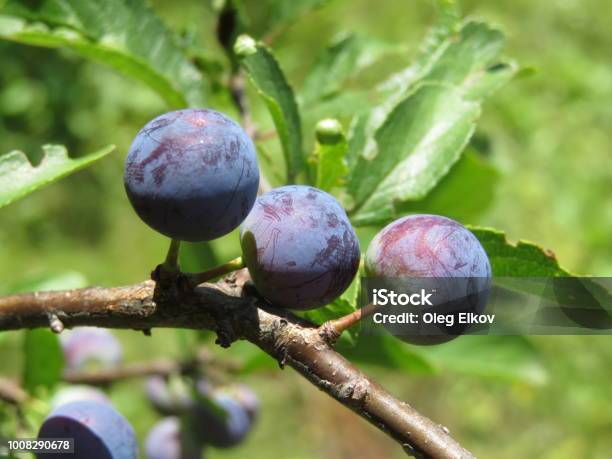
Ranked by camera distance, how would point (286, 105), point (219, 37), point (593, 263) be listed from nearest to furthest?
point (286, 105)
point (219, 37)
point (593, 263)

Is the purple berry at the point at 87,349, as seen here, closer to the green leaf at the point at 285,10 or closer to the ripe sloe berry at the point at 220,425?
the ripe sloe berry at the point at 220,425

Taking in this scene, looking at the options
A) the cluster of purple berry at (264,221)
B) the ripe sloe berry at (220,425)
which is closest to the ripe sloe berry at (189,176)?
the cluster of purple berry at (264,221)

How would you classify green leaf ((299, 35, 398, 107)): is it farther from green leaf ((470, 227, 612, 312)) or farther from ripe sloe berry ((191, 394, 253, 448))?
ripe sloe berry ((191, 394, 253, 448))

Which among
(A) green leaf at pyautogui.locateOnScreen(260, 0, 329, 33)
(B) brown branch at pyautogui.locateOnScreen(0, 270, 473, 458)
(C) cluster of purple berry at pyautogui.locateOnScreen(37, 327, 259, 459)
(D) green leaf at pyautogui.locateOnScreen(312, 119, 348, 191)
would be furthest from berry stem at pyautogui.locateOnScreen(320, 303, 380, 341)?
(A) green leaf at pyautogui.locateOnScreen(260, 0, 329, 33)

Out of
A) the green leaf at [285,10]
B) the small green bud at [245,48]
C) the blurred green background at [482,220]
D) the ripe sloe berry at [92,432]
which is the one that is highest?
the small green bud at [245,48]

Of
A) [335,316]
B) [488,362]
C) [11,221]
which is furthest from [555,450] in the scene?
[335,316]

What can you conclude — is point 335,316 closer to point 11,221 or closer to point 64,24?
point 64,24
